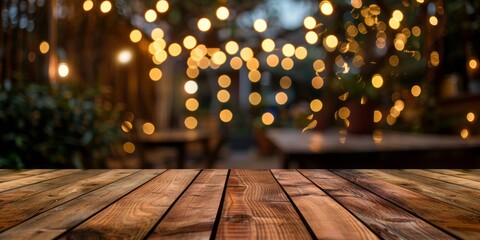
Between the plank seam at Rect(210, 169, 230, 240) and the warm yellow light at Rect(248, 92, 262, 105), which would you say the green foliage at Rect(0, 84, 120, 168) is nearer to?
the plank seam at Rect(210, 169, 230, 240)

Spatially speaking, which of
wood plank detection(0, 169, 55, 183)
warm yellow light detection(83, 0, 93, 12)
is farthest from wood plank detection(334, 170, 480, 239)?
warm yellow light detection(83, 0, 93, 12)

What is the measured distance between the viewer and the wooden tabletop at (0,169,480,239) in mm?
860

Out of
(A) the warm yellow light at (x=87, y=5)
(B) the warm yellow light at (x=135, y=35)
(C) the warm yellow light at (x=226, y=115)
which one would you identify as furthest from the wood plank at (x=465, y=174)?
(C) the warm yellow light at (x=226, y=115)

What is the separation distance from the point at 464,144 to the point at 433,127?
306cm

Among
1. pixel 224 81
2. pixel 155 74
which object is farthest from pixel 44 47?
pixel 224 81

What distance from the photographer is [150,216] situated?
0.99 meters

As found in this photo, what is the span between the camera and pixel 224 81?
1420 cm

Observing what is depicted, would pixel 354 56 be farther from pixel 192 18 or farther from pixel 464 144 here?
pixel 192 18

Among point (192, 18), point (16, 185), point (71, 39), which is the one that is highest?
point (192, 18)

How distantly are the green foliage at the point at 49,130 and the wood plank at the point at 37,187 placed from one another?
932 mm

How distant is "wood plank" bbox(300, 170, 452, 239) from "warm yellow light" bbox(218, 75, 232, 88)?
41.4 feet

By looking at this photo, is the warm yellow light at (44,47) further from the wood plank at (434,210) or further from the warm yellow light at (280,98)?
the warm yellow light at (280,98)

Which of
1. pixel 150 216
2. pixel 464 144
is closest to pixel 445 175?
pixel 464 144

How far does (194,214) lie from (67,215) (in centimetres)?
29
